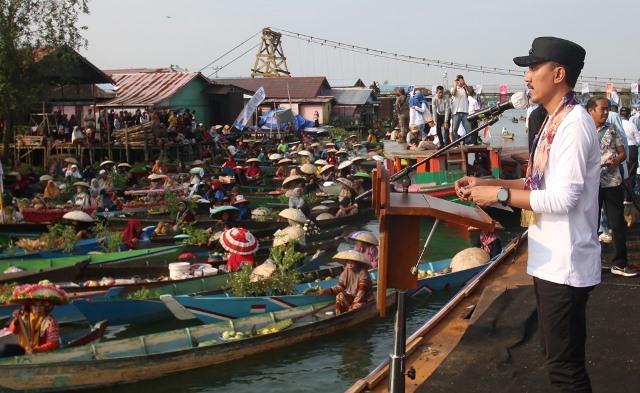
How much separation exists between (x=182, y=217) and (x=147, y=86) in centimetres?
1855

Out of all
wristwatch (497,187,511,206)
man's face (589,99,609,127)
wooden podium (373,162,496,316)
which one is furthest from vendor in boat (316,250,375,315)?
A: wristwatch (497,187,511,206)

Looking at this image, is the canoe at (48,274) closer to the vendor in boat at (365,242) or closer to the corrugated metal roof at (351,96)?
the vendor in boat at (365,242)

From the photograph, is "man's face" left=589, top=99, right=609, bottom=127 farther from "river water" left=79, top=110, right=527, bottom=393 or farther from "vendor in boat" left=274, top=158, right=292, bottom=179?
"vendor in boat" left=274, top=158, right=292, bottom=179

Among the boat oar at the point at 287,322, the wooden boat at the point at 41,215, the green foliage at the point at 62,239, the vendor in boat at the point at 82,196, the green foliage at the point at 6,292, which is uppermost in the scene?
the vendor in boat at the point at 82,196

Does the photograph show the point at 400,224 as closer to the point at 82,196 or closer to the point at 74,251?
the point at 74,251

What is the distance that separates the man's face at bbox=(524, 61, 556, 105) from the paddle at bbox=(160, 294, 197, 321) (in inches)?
248

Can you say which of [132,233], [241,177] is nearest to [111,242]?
[132,233]

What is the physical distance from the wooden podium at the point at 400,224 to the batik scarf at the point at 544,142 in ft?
0.85

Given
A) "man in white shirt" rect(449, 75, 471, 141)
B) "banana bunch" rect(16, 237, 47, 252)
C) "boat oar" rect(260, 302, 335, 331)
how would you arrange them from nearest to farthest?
"boat oar" rect(260, 302, 335, 331), "banana bunch" rect(16, 237, 47, 252), "man in white shirt" rect(449, 75, 471, 141)

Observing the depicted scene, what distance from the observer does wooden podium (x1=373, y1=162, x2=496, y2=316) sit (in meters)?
3.39

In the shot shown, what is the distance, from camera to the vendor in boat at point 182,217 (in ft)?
48.6

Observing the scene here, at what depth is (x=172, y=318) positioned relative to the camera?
9.42 metres

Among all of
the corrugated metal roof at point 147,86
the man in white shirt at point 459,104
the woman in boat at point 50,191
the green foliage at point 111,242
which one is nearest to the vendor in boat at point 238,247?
the green foliage at point 111,242

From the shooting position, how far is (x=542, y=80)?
325 centimetres
